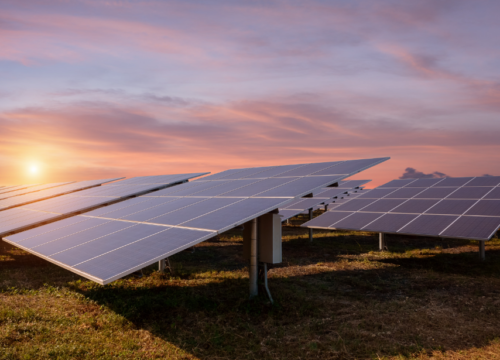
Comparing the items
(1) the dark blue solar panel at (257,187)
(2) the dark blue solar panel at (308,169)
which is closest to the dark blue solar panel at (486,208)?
(2) the dark blue solar panel at (308,169)

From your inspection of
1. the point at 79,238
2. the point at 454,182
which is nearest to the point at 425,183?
the point at 454,182

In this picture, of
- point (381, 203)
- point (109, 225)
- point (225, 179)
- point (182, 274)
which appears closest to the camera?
point (109, 225)

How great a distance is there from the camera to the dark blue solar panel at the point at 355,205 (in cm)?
2155

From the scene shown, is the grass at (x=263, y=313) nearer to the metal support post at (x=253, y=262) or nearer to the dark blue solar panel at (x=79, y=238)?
the metal support post at (x=253, y=262)

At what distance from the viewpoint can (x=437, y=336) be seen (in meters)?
8.73

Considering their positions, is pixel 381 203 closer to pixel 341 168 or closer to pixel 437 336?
pixel 341 168

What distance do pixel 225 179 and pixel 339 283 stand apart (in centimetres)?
656

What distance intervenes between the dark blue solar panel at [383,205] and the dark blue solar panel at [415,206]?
1.37ft

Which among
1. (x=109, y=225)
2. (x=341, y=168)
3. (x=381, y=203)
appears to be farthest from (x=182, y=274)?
(x=381, y=203)

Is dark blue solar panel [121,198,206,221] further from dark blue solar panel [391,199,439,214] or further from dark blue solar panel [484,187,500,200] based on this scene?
dark blue solar panel [484,187,500,200]

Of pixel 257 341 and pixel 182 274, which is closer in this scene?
pixel 257 341

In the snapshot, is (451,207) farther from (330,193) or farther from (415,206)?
(330,193)

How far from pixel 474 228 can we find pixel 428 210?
3510 millimetres

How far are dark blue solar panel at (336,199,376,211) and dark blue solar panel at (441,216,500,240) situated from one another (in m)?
5.82
